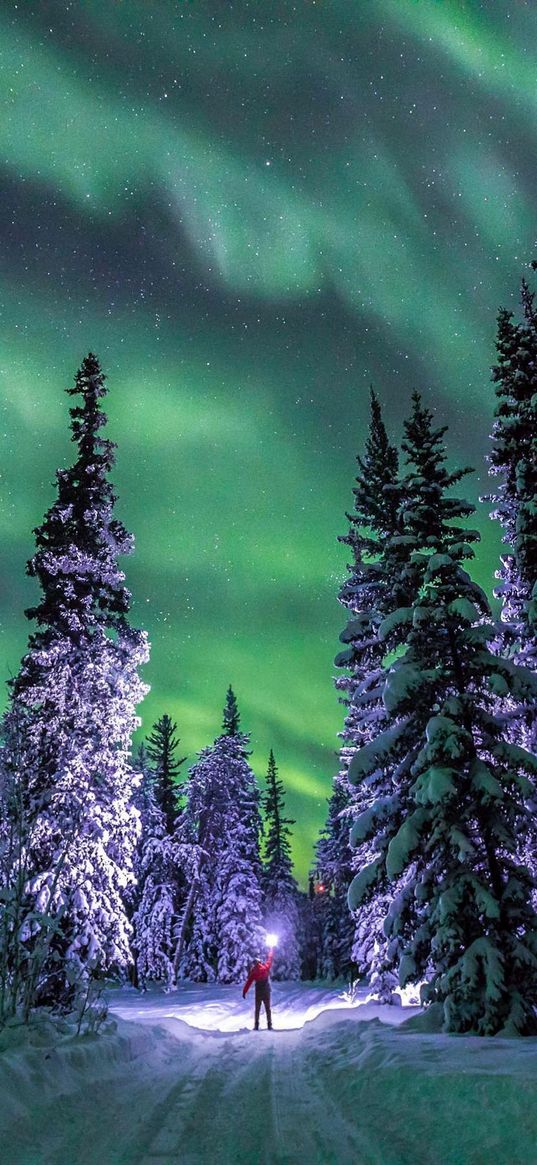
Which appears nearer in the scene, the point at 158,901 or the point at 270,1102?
the point at 270,1102

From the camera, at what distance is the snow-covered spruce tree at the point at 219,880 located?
113ft

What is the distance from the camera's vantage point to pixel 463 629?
13062mm

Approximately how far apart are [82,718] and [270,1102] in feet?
34.3

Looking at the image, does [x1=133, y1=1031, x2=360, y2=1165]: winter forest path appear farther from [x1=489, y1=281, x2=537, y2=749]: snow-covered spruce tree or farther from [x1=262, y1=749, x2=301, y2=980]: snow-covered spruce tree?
[x1=262, y1=749, x2=301, y2=980]: snow-covered spruce tree

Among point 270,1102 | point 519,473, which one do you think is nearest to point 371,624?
point 519,473

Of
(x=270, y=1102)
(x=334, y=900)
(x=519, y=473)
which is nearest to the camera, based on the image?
Result: (x=270, y=1102)

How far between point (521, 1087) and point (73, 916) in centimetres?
1186

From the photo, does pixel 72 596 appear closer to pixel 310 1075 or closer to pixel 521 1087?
pixel 310 1075

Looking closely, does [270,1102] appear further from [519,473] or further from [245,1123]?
[519,473]

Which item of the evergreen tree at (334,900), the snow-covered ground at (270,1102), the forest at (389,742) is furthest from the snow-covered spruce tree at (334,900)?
the snow-covered ground at (270,1102)

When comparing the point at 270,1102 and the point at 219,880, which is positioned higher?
the point at 270,1102

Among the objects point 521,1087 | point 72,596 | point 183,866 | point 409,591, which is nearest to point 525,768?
point 409,591

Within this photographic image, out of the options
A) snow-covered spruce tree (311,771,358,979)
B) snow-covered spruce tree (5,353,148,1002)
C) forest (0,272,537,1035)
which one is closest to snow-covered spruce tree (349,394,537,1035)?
forest (0,272,537,1035)

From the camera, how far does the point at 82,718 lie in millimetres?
16484
